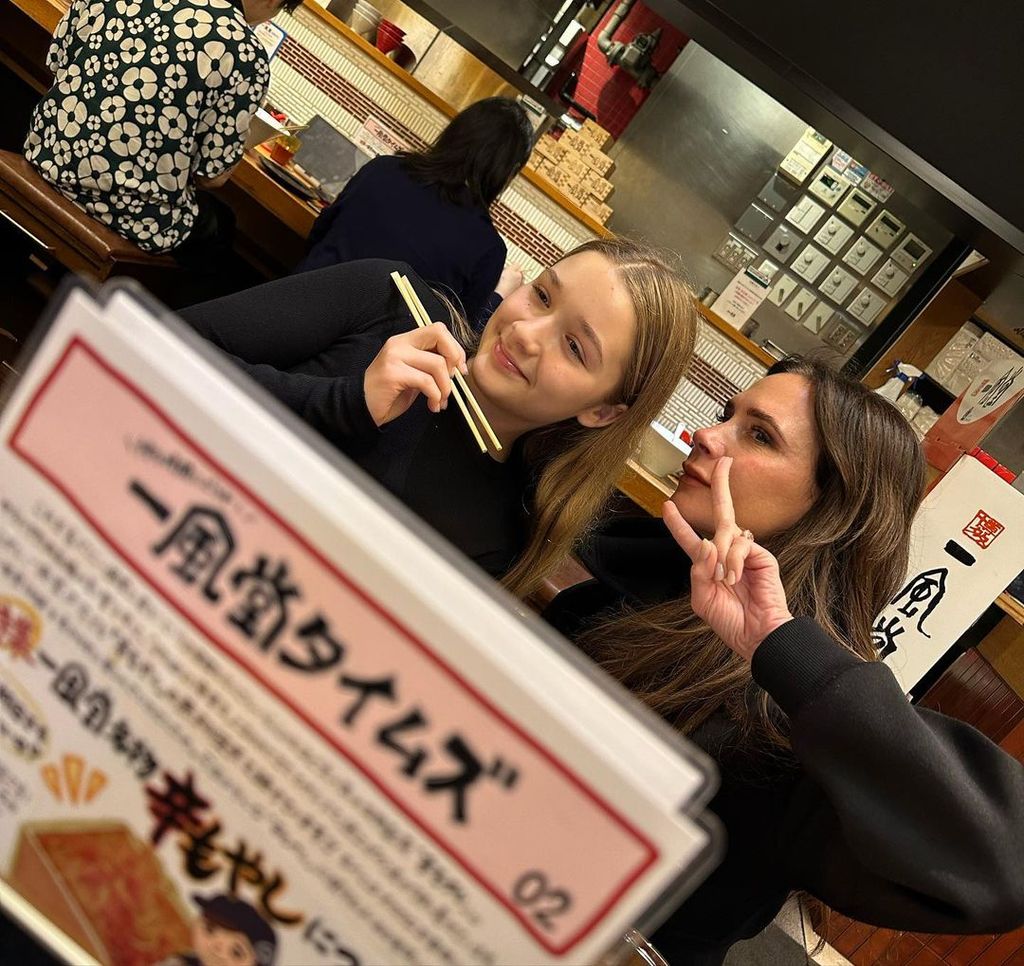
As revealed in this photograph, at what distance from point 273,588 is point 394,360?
1026mm

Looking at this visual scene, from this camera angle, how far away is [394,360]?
1490 millimetres

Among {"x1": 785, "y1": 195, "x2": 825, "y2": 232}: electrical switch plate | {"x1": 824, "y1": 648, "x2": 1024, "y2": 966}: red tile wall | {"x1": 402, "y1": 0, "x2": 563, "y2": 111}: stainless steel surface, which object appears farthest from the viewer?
{"x1": 402, "y1": 0, "x2": 563, "y2": 111}: stainless steel surface

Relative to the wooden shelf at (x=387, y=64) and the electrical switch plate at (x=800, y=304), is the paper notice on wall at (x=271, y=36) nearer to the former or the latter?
the wooden shelf at (x=387, y=64)

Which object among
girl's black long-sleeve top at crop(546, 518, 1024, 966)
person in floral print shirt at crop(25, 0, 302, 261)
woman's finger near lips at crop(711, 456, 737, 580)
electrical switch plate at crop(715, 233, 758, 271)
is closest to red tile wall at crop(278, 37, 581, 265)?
person in floral print shirt at crop(25, 0, 302, 261)

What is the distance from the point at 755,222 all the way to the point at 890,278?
2.95 ft

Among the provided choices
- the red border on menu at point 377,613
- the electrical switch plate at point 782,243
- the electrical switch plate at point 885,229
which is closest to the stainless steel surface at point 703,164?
the electrical switch plate at point 782,243

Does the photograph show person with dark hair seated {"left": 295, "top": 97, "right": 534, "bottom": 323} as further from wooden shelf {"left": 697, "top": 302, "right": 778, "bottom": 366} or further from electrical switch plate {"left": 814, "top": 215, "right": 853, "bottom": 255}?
electrical switch plate {"left": 814, "top": 215, "right": 853, "bottom": 255}

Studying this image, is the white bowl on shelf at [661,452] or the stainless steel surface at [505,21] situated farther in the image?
the stainless steel surface at [505,21]

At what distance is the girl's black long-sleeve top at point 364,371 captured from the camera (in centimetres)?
174

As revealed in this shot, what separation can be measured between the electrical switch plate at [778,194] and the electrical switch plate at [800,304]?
1.76ft

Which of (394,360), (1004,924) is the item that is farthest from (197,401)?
(1004,924)

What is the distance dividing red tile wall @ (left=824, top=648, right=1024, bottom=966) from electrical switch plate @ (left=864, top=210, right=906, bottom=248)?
2579 millimetres

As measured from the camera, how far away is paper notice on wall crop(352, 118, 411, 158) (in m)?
4.53

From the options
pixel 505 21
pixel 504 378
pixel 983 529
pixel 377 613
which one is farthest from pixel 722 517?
pixel 505 21
